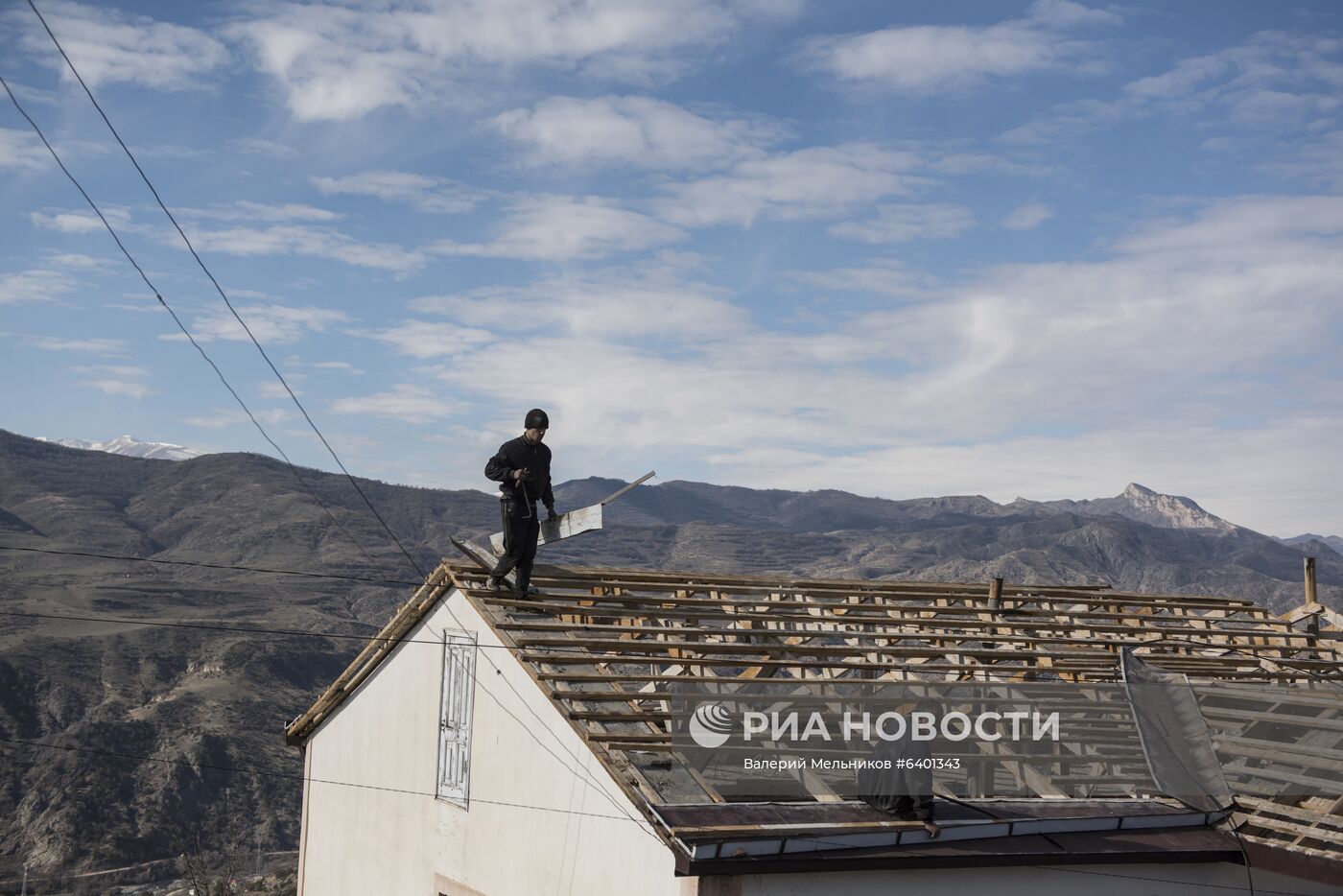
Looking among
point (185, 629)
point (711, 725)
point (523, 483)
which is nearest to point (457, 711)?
point (523, 483)

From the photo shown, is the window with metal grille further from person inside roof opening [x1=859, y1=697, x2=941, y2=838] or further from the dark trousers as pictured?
person inside roof opening [x1=859, y1=697, x2=941, y2=838]

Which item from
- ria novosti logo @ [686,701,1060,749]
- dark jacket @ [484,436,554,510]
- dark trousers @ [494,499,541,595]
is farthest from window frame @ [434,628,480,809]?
ria novosti logo @ [686,701,1060,749]

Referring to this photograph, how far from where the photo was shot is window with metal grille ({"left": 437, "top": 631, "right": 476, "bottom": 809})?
14.3 metres

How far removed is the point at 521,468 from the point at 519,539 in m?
0.92

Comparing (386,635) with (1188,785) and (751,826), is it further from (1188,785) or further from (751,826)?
(1188,785)

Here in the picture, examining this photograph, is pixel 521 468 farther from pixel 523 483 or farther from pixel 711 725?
pixel 711 725

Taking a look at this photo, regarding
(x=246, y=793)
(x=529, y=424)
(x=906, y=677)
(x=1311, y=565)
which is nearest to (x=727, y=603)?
(x=906, y=677)

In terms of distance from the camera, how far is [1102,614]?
1830 centimetres

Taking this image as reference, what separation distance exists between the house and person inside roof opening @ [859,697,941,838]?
145 millimetres

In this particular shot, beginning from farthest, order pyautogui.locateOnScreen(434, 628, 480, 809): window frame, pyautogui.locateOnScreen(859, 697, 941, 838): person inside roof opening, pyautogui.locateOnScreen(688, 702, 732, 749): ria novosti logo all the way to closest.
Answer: pyautogui.locateOnScreen(434, 628, 480, 809): window frame < pyautogui.locateOnScreen(688, 702, 732, 749): ria novosti logo < pyautogui.locateOnScreen(859, 697, 941, 838): person inside roof opening

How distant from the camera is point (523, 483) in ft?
44.6

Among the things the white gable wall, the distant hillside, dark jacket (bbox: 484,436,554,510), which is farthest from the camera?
the distant hillside

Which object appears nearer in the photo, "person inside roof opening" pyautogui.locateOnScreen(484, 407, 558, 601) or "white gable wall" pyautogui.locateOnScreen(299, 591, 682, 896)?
"white gable wall" pyautogui.locateOnScreen(299, 591, 682, 896)

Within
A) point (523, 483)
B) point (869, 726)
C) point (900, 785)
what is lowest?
point (900, 785)
